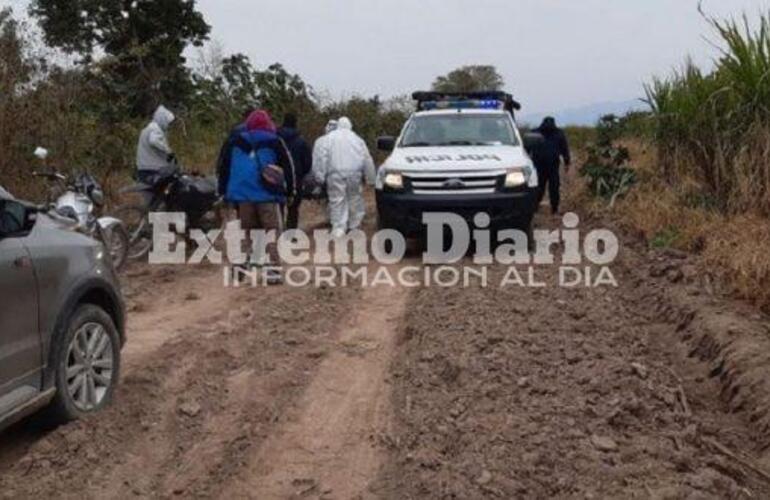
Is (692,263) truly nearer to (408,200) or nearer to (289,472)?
(408,200)

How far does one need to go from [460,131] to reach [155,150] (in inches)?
157

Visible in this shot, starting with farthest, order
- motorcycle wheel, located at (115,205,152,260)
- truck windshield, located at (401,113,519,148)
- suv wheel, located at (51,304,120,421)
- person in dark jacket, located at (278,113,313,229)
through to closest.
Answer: person in dark jacket, located at (278,113,313,229)
truck windshield, located at (401,113,519,148)
motorcycle wheel, located at (115,205,152,260)
suv wheel, located at (51,304,120,421)

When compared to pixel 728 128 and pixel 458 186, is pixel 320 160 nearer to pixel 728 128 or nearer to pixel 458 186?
pixel 458 186

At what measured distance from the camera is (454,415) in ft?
17.1

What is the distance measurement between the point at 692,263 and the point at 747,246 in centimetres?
75

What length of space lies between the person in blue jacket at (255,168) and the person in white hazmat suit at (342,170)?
103 inches

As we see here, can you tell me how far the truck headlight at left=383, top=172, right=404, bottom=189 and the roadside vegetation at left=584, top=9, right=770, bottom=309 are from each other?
3005 mm

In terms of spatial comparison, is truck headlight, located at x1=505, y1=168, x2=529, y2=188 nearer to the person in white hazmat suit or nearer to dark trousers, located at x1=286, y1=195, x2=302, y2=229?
the person in white hazmat suit

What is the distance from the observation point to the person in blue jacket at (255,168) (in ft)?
30.0

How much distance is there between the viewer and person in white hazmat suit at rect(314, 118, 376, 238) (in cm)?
1191

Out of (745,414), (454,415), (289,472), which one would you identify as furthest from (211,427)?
(745,414)

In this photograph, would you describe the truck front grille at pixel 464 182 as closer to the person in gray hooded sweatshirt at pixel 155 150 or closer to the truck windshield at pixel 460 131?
the truck windshield at pixel 460 131

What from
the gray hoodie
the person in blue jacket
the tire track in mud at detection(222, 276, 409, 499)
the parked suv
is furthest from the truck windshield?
the parked suv

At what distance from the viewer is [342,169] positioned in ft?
39.1
